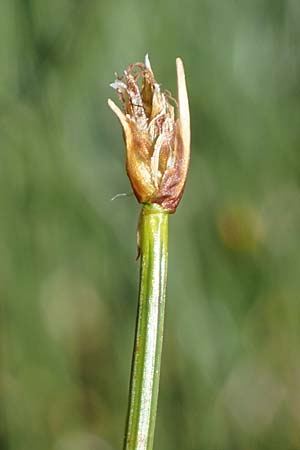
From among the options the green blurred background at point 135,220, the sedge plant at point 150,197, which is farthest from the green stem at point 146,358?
the green blurred background at point 135,220

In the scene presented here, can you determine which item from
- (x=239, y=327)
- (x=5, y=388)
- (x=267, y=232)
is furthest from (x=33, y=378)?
(x=267, y=232)

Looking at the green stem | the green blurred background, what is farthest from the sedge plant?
the green blurred background

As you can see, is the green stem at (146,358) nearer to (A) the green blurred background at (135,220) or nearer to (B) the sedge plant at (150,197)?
(B) the sedge plant at (150,197)

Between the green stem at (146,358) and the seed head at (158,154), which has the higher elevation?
the seed head at (158,154)

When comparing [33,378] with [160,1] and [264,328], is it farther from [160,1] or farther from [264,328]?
[160,1]

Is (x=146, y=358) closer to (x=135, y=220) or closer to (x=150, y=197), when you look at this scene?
(x=150, y=197)

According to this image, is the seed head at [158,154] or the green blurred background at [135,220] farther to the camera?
the green blurred background at [135,220]
